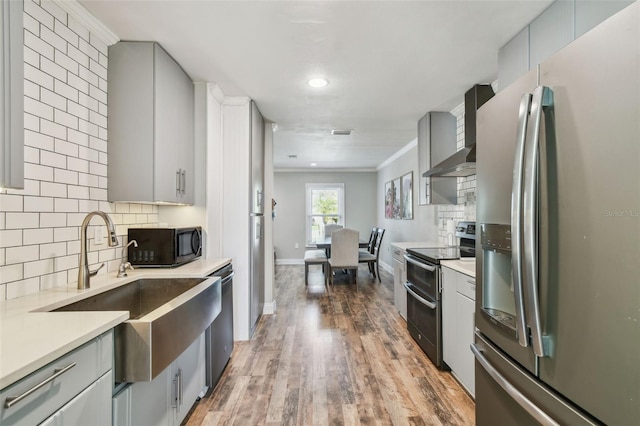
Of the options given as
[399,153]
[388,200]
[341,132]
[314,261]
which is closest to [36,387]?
[341,132]

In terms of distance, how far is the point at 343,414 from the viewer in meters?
1.82

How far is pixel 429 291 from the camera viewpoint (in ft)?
8.08

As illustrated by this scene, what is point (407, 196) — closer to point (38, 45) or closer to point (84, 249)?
point (84, 249)

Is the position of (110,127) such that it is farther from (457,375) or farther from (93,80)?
(457,375)

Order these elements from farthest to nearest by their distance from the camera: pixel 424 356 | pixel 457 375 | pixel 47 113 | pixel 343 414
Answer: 1. pixel 424 356
2. pixel 457 375
3. pixel 343 414
4. pixel 47 113

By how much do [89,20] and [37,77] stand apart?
544mm

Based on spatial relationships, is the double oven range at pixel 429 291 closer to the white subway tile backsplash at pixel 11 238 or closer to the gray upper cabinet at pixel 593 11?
the gray upper cabinet at pixel 593 11

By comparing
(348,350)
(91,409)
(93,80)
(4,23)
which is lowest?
(348,350)

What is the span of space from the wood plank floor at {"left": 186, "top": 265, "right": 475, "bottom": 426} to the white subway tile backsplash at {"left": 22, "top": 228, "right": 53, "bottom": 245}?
4.24 ft

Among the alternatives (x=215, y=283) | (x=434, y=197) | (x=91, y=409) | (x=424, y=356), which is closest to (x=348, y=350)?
(x=424, y=356)

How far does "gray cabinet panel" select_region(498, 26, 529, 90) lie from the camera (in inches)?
69.2

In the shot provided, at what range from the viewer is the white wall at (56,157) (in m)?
1.34

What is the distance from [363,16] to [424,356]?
8.63 feet

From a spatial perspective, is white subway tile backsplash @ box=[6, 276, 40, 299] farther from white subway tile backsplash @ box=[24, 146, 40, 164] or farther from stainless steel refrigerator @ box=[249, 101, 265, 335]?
stainless steel refrigerator @ box=[249, 101, 265, 335]
